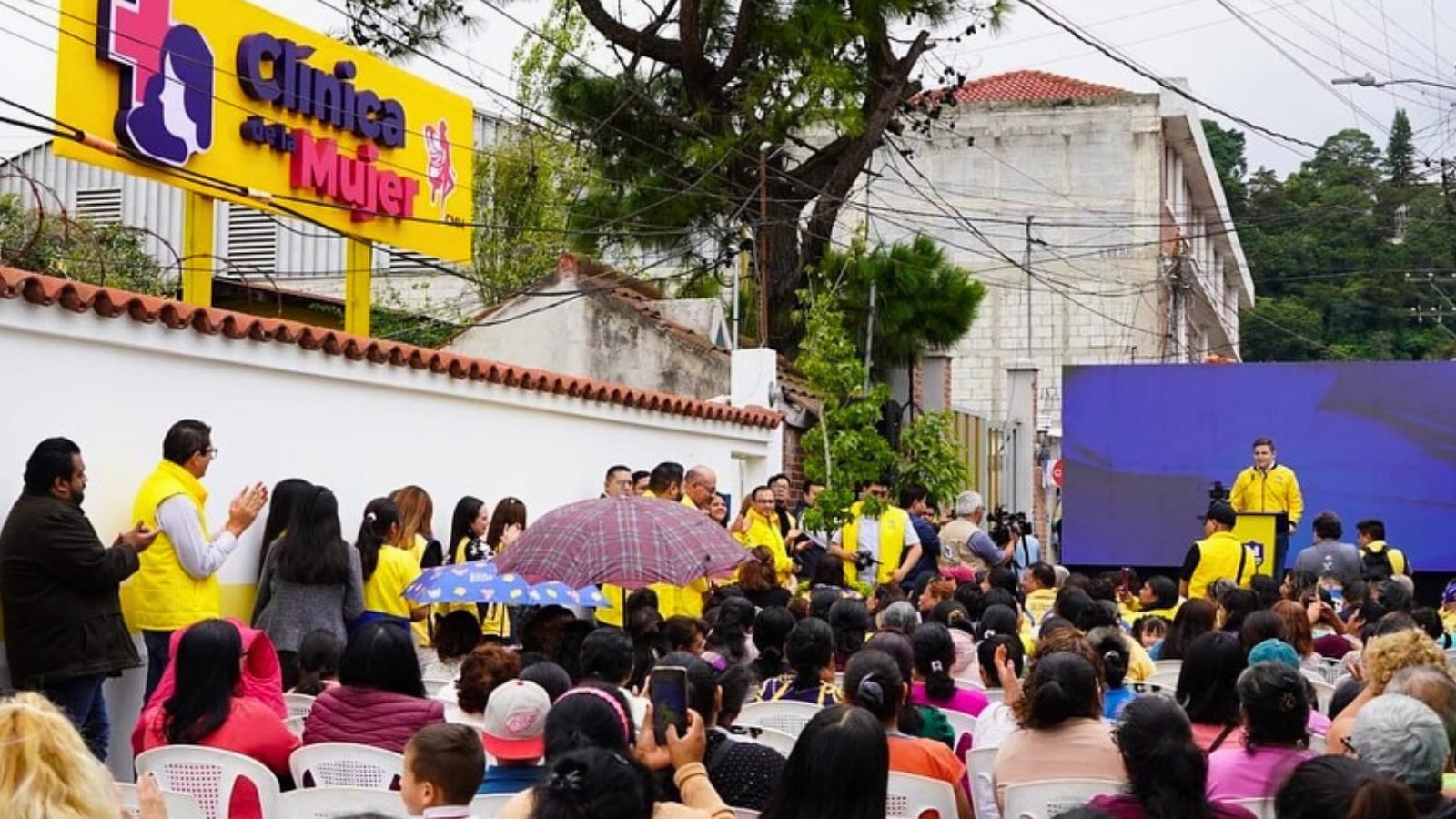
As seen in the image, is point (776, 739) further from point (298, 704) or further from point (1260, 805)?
point (298, 704)

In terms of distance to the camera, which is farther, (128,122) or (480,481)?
(480,481)

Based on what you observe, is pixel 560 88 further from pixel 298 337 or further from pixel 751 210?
pixel 298 337

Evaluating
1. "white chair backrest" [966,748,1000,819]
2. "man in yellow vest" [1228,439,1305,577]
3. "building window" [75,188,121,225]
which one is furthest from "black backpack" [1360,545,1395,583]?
"building window" [75,188,121,225]

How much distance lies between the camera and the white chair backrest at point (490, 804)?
17.7 ft

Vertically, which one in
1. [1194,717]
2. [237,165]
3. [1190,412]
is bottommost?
[1194,717]

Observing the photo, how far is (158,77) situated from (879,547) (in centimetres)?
622

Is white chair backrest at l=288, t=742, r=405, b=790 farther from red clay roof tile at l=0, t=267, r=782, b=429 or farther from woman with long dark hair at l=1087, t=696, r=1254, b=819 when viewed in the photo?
red clay roof tile at l=0, t=267, r=782, b=429

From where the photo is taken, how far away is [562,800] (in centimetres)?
393

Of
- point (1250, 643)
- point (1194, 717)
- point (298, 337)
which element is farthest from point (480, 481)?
point (1194, 717)

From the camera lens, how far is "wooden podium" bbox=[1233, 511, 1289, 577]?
16.9m

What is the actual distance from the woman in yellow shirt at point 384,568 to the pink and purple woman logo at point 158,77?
11.6 feet

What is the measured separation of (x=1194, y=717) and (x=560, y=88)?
62.7ft

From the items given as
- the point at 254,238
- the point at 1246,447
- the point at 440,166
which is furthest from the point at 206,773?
the point at 254,238

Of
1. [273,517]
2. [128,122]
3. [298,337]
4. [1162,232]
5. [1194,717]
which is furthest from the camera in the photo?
[1162,232]
